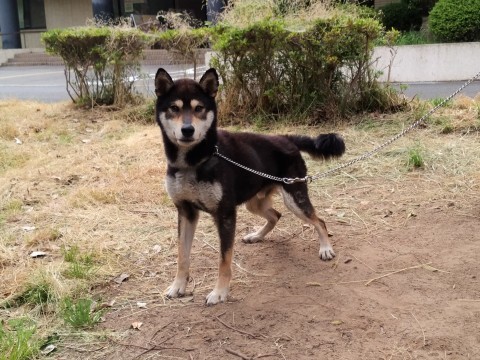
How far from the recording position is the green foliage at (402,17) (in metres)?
16.7

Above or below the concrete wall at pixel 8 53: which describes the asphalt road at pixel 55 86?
below

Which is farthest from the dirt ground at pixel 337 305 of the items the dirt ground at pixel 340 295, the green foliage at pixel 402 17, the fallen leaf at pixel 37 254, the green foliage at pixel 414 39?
the green foliage at pixel 402 17

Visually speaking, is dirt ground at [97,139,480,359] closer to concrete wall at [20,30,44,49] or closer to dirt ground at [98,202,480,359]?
dirt ground at [98,202,480,359]

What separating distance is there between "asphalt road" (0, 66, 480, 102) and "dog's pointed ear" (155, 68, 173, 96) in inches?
238

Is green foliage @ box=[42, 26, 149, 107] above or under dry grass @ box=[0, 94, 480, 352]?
above

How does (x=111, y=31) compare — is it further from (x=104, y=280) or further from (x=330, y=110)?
(x=104, y=280)

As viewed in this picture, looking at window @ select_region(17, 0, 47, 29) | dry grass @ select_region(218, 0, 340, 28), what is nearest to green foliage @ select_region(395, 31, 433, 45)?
dry grass @ select_region(218, 0, 340, 28)

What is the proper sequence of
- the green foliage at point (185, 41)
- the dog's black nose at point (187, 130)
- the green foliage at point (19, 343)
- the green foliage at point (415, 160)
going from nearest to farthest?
1. the green foliage at point (19, 343)
2. the dog's black nose at point (187, 130)
3. the green foliage at point (415, 160)
4. the green foliage at point (185, 41)

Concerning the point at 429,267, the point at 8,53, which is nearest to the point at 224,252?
the point at 429,267

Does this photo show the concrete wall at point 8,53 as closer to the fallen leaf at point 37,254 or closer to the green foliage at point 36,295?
the fallen leaf at point 37,254

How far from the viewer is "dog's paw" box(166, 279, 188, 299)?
3715mm

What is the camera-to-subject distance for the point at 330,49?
7469mm

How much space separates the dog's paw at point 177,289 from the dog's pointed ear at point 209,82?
1.31 metres

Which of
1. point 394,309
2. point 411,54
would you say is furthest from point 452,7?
point 394,309
